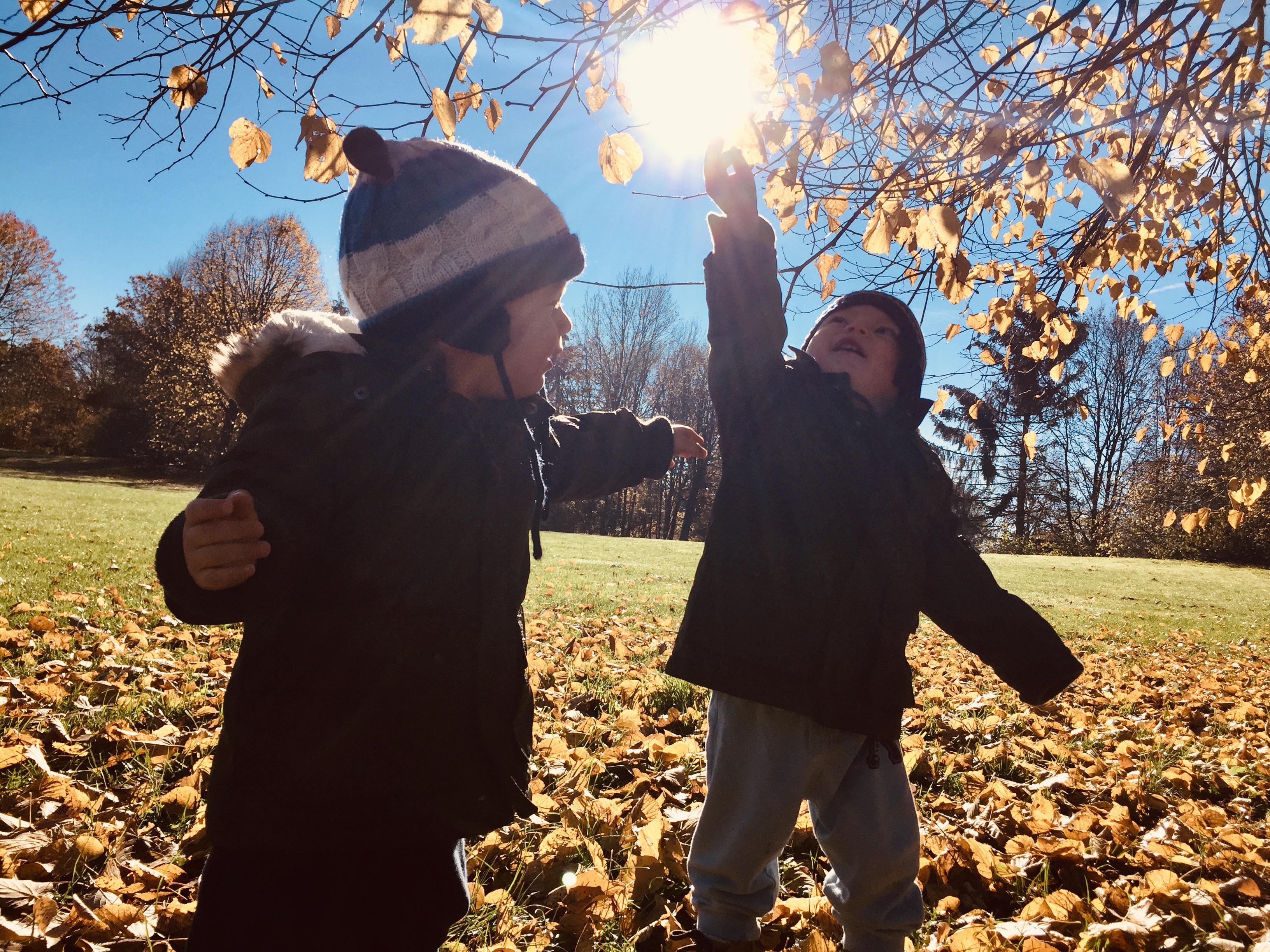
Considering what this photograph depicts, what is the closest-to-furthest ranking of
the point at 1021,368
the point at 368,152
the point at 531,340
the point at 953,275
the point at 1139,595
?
1. the point at 368,152
2. the point at 531,340
3. the point at 953,275
4. the point at 1021,368
5. the point at 1139,595

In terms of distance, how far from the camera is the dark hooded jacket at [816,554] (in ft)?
5.06

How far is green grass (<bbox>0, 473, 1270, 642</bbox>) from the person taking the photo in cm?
572

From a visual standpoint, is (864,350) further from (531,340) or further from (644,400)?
(644,400)

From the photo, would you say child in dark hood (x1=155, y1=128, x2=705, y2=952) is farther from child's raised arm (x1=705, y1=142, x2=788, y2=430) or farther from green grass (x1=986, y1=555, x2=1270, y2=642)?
green grass (x1=986, y1=555, x2=1270, y2=642)

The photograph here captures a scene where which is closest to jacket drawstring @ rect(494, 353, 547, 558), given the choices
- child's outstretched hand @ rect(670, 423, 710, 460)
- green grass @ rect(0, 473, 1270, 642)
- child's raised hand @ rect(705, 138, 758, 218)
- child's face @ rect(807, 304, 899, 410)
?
child's outstretched hand @ rect(670, 423, 710, 460)

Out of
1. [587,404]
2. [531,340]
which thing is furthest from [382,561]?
[587,404]

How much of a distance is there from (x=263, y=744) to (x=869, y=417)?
5.27 ft

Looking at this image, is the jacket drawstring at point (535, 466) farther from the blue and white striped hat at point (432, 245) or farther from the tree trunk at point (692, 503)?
the tree trunk at point (692, 503)

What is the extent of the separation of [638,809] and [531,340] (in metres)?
1.63

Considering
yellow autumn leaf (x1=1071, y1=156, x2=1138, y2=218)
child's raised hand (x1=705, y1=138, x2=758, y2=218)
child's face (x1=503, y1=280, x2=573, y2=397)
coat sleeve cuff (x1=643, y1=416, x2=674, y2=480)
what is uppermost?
yellow autumn leaf (x1=1071, y1=156, x2=1138, y2=218)

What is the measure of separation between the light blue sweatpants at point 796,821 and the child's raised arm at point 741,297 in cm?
83

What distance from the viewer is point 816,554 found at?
1.62 m

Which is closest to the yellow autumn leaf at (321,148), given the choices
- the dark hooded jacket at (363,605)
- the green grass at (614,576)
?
the dark hooded jacket at (363,605)

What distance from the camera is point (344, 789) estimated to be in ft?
3.65
